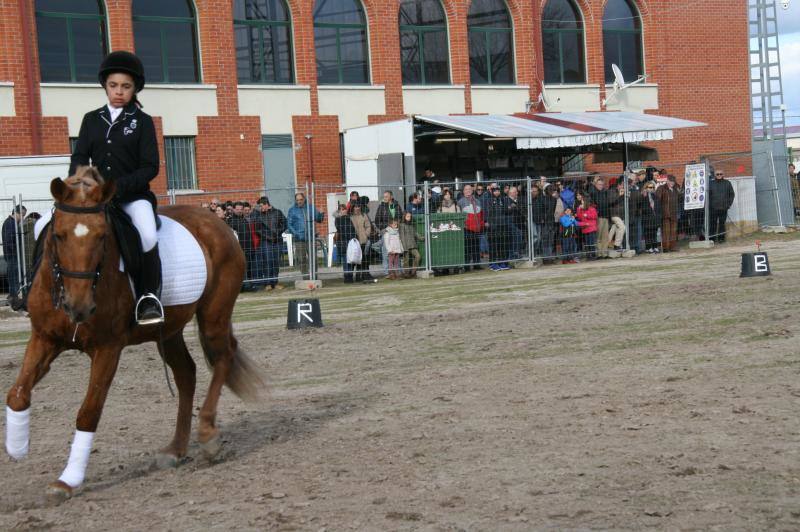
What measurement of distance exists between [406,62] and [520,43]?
14.2 ft

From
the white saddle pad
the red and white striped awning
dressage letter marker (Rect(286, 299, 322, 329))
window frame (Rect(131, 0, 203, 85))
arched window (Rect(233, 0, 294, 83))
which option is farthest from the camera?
arched window (Rect(233, 0, 294, 83))

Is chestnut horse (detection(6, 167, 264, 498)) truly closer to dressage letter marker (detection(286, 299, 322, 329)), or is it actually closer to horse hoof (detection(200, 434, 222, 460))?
horse hoof (detection(200, 434, 222, 460))

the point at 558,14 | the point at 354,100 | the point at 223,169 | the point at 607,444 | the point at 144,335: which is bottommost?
the point at 607,444

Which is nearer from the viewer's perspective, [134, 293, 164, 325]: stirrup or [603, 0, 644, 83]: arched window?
[134, 293, 164, 325]: stirrup

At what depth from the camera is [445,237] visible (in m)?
24.0

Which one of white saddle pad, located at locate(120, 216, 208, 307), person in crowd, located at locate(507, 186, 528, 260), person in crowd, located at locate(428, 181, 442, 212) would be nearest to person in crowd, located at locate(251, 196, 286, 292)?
person in crowd, located at locate(428, 181, 442, 212)

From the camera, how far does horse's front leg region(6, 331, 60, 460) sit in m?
6.49

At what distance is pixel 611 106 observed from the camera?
127 feet

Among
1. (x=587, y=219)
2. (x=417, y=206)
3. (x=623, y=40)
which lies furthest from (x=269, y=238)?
(x=623, y=40)

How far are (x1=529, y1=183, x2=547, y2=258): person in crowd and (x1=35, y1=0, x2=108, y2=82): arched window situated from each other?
12.7 meters

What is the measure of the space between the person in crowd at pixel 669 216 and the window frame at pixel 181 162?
13.2 metres

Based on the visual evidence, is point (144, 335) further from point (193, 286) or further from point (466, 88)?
point (466, 88)

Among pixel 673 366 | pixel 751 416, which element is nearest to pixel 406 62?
pixel 673 366

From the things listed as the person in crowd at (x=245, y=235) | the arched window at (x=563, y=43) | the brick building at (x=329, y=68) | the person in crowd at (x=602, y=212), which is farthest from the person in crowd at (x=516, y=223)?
the arched window at (x=563, y=43)
